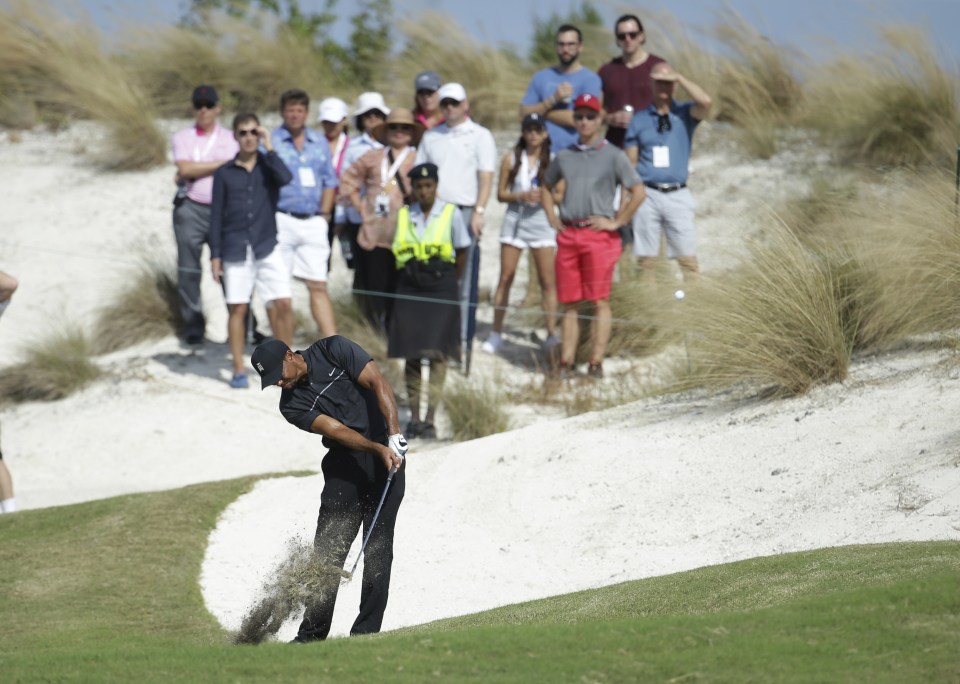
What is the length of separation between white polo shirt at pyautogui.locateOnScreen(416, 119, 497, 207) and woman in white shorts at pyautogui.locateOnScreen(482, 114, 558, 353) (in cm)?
24

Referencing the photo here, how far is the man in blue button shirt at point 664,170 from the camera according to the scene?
12.7 m

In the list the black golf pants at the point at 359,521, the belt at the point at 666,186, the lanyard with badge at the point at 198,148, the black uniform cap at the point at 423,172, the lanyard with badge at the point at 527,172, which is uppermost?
the lanyard with badge at the point at 198,148

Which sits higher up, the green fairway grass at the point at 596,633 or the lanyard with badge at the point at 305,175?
the lanyard with badge at the point at 305,175

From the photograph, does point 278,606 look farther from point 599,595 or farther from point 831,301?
point 831,301

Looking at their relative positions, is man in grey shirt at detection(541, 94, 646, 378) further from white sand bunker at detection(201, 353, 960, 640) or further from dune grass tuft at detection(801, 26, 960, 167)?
dune grass tuft at detection(801, 26, 960, 167)

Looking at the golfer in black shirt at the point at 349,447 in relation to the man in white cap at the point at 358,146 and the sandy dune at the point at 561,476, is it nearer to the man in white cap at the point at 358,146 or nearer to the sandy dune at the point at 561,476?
the sandy dune at the point at 561,476

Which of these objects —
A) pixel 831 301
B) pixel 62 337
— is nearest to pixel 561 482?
pixel 831 301

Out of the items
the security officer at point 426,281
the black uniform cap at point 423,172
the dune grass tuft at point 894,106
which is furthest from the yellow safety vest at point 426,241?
the dune grass tuft at point 894,106

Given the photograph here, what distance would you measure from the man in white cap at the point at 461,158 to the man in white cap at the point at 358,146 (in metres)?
0.66

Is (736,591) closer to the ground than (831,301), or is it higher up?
closer to the ground

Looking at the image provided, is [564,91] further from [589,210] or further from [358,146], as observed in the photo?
[358,146]

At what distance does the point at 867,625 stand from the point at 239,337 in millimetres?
8489

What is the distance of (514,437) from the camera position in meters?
11.1

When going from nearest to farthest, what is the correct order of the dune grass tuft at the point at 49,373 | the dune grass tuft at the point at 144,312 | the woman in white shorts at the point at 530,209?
the woman in white shorts at the point at 530,209 < the dune grass tuft at the point at 49,373 < the dune grass tuft at the point at 144,312
